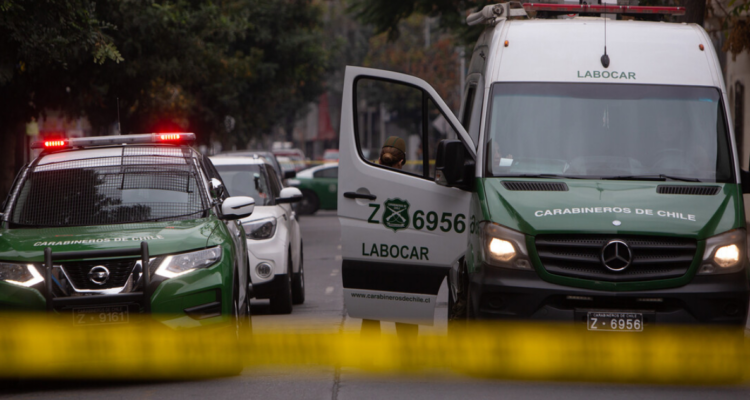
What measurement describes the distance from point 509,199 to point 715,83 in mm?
1866

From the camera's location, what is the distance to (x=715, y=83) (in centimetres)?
799

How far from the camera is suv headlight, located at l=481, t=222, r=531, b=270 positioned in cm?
713

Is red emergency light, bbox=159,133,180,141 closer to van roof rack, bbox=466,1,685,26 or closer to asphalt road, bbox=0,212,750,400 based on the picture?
asphalt road, bbox=0,212,750,400

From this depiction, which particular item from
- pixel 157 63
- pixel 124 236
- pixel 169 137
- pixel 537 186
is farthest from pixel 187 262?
pixel 157 63

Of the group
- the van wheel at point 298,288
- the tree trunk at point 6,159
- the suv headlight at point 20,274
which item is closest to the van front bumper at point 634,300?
the suv headlight at point 20,274

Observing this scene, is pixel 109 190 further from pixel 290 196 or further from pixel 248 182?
pixel 248 182

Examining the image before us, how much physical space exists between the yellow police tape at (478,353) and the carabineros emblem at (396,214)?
92 cm

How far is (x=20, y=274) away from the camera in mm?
7258

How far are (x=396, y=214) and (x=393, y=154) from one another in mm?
741

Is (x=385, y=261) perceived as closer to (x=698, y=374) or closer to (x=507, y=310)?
(x=507, y=310)

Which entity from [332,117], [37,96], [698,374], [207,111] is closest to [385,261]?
[698,374]

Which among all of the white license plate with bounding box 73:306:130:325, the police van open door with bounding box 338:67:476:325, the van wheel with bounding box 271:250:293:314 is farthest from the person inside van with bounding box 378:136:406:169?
the van wheel with bounding box 271:250:293:314

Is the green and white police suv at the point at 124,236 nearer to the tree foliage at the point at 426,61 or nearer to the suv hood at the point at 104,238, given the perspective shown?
the suv hood at the point at 104,238

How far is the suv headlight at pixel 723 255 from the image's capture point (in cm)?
711
